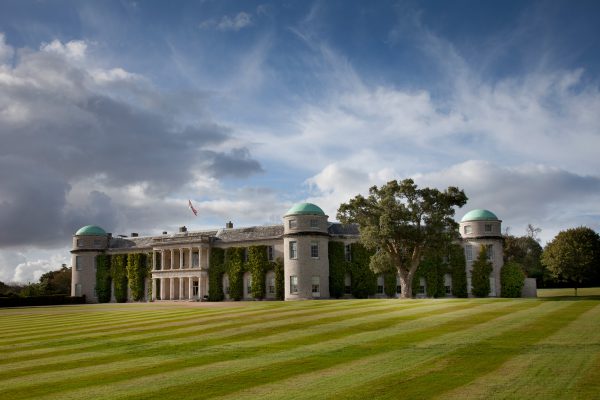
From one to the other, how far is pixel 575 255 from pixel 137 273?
59431 millimetres

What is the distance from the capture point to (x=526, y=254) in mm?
98625

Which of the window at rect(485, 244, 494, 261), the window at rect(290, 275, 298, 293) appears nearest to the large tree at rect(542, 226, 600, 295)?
the window at rect(485, 244, 494, 261)

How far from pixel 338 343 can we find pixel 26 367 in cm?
920

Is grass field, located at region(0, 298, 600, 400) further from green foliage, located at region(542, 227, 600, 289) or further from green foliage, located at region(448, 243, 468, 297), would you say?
green foliage, located at region(542, 227, 600, 289)

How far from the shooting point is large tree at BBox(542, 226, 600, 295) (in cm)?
7362

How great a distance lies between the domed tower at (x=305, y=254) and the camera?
2400 inches

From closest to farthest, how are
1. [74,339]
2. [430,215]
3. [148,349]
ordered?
[148,349] → [74,339] → [430,215]

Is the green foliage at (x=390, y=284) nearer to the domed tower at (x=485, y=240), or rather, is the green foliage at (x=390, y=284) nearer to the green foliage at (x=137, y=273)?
the domed tower at (x=485, y=240)

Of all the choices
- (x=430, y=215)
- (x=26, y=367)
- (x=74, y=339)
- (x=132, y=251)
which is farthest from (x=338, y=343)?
(x=132, y=251)

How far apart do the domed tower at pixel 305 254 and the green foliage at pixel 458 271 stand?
47.0 ft

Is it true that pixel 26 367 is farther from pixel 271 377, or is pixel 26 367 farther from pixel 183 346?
pixel 271 377

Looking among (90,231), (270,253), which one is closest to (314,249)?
(270,253)

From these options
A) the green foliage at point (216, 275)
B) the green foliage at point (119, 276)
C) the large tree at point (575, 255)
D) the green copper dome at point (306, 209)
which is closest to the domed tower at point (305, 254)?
the green copper dome at point (306, 209)

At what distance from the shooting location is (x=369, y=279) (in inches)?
2456
